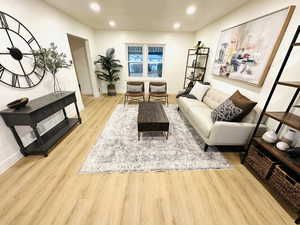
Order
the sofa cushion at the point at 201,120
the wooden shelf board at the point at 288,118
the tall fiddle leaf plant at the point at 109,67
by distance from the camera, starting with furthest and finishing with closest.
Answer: the tall fiddle leaf plant at the point at 109,67, the sofa cushion at the point at 201,120, the wooden shelf board at the point at 288,118

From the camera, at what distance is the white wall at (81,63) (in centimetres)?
435

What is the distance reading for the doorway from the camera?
433 centimetres

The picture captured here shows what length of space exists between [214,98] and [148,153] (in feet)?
6.50

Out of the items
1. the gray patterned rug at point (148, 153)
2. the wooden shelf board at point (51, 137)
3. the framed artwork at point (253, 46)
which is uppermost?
the framed artwork at point (253, 46)

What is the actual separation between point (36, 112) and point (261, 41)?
11.7 feet

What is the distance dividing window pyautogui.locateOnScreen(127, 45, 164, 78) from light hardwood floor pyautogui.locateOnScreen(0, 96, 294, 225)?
14.3 ft

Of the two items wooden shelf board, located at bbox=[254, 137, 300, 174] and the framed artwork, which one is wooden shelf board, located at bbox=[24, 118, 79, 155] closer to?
wooden shelf board, located at bbox=[254, 137, 300, 174]

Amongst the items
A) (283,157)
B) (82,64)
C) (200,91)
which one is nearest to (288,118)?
(283,157)

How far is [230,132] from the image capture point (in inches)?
71.3

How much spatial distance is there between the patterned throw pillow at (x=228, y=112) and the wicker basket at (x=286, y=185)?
0.76m

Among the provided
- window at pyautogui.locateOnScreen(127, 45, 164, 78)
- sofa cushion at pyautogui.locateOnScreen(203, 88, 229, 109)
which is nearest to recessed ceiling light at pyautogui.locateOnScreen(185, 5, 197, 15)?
sofa cushion at pyautogui.locateOnScreen(203, 88, 229, 109)

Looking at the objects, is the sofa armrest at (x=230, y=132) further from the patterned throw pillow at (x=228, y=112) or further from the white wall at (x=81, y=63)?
the white wall at (x=81, y=63)

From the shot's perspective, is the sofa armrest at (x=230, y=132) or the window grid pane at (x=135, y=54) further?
the window grid pane at (x=135, y=54)

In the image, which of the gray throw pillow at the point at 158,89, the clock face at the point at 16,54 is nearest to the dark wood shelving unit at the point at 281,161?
the gray throw pillow at the point at 158,89
